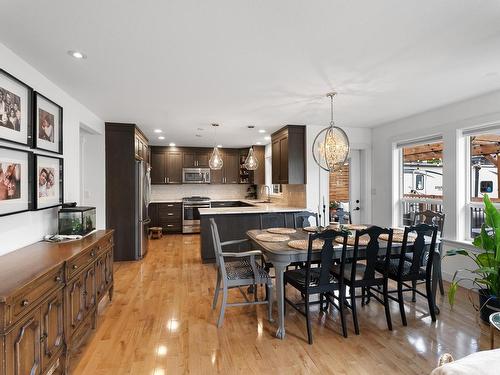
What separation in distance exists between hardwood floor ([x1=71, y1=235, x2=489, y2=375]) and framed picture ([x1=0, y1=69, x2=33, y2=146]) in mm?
1775

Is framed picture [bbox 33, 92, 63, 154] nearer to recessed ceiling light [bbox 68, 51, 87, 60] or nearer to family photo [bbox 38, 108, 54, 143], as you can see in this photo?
family photo [bbox 38, 108, 54, 143]

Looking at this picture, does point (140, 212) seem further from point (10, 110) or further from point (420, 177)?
point (420, 177)

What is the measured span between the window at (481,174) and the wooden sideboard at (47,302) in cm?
450

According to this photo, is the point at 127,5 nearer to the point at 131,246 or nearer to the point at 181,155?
the point at 131,246

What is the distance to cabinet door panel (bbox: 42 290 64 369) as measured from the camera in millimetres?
1681

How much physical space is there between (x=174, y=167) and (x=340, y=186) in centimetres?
434

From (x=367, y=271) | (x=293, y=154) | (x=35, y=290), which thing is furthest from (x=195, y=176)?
(x=35, y=290)

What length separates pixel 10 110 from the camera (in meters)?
2.10

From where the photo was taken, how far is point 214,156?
4.79 metres

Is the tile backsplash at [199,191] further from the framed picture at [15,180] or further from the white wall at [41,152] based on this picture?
the framed picture at [15,180]

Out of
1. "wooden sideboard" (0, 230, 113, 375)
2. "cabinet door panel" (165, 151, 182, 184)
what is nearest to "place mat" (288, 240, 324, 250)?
"wooden sideboard" (0, 230, 113, 375)

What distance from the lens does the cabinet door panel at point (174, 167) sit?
7.53 metres

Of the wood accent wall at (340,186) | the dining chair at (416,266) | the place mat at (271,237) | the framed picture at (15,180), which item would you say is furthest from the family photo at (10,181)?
the wood accent wall at (340,186)

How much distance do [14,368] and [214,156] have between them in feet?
12.2
